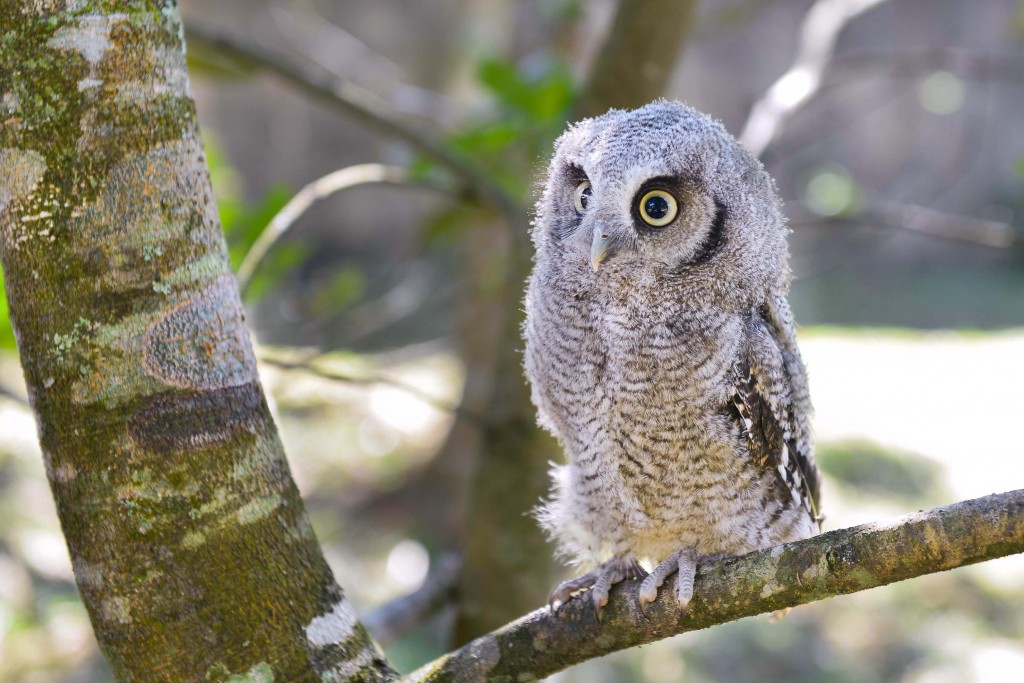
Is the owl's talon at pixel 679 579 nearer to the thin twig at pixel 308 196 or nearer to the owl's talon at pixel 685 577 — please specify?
the owl's talon at pixel 685 577

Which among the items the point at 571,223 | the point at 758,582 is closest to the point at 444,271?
the point at 571,223

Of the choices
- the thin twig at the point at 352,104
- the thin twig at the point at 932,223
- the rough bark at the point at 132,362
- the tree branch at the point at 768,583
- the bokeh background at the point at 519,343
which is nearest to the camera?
the tree branch at the point at 768,583

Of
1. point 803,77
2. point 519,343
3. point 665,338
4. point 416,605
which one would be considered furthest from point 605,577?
point 803,77

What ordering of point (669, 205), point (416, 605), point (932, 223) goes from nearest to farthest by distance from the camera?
point (669, 205) → point (416, 605) → point (932, 223)

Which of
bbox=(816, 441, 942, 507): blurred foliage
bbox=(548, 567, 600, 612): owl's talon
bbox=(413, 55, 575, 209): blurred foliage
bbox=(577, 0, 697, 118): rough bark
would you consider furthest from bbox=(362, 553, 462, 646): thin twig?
bbox=(816, 441, 942, 507): blurred foliage

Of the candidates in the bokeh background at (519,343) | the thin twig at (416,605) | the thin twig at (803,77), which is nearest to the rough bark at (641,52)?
the bokeh background at (519,343)

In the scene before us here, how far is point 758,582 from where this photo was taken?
138 centimetres

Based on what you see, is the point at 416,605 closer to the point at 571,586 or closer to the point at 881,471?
the point at 571,586

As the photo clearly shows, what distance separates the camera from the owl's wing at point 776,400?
6.57 feet

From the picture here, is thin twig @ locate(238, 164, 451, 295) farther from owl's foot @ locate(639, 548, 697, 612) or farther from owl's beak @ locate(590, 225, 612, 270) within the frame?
owl's foot @ locate(639, 548, 697, 612)

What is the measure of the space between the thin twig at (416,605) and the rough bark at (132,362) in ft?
5.30

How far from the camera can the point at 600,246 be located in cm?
182

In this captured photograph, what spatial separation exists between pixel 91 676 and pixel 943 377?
22.5ft

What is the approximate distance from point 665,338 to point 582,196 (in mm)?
350
